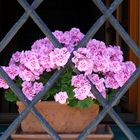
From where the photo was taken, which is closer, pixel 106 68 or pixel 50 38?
pixel 50 38

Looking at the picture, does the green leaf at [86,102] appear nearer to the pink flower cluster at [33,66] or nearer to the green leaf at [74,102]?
the green leaf at [74,102]

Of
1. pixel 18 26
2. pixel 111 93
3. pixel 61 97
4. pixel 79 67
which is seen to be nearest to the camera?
pixel 18 26

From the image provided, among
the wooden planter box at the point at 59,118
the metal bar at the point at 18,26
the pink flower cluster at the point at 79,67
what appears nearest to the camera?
the metal bar at the point at 18,26

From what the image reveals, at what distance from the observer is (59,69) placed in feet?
6.14

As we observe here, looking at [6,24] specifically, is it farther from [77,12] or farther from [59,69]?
[59,69]

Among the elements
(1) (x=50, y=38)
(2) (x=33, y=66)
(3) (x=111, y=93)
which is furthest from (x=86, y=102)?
(1) (x=50, y=38)

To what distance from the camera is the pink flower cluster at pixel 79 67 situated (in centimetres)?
200

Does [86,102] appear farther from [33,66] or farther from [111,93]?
[33,66]

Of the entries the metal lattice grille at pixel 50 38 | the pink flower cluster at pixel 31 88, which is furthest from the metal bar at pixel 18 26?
the pink flower cluster at pixel 31 88

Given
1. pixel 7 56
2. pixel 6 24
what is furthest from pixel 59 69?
pixel 6 24

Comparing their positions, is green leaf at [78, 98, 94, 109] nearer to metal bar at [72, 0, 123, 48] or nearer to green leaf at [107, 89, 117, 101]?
green leaf at [107, 89, 117, 101]

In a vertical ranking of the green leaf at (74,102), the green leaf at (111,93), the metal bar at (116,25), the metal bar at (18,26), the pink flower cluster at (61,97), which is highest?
the metal bar at (18,26)

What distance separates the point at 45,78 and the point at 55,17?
4.82 meters

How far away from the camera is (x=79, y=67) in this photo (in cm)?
192
